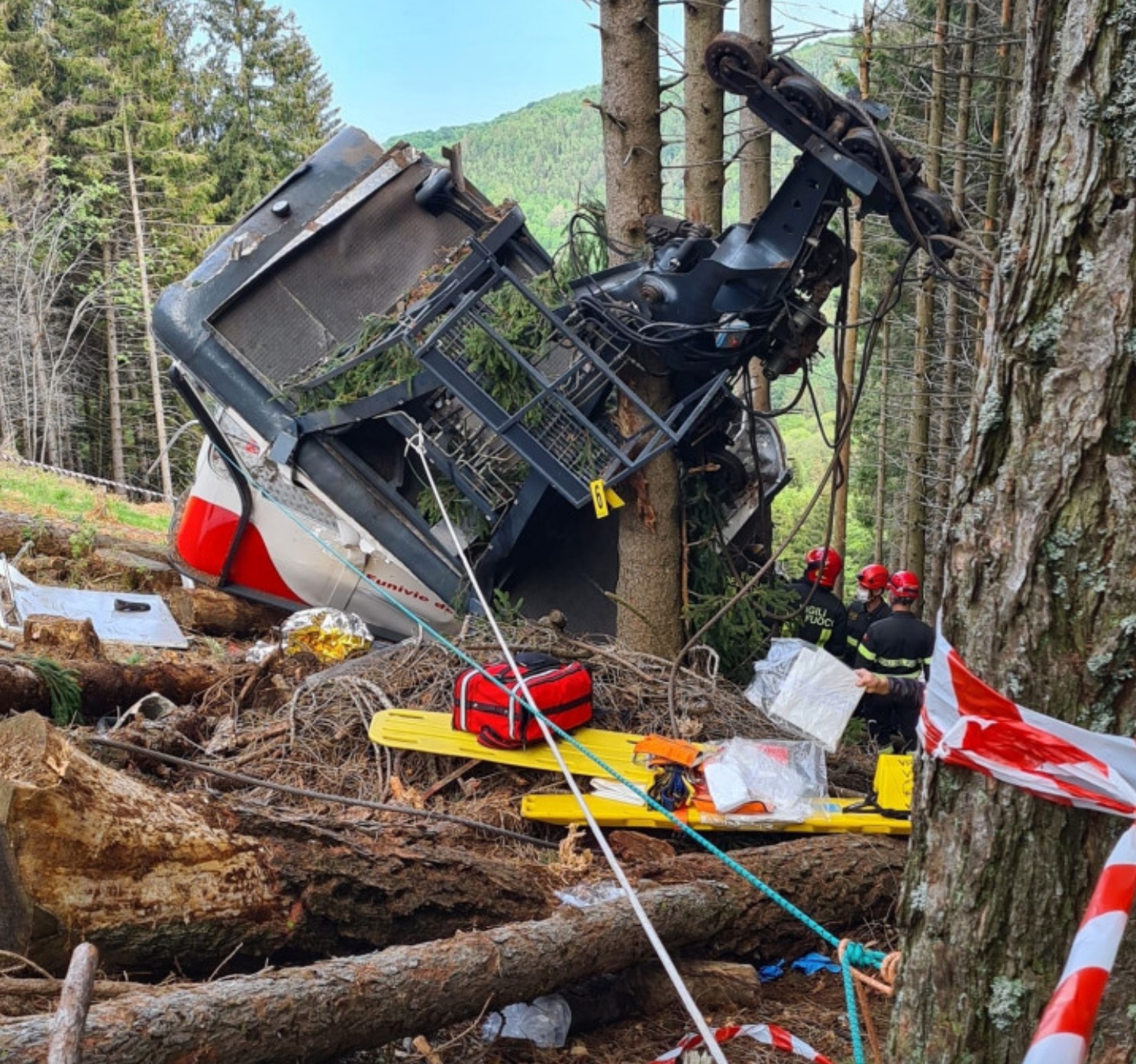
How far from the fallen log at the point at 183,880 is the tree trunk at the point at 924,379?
1015 cm

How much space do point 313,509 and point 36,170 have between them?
23298 mm

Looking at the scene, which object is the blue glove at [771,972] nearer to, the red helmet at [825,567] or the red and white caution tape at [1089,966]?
the red and white caution tape at [1089,966]

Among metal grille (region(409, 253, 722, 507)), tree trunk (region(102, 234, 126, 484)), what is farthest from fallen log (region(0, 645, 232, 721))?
tree trunk (region(102, 234, 126, 484))

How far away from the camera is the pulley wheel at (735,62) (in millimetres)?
4766

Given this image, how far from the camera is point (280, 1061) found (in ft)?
7.98

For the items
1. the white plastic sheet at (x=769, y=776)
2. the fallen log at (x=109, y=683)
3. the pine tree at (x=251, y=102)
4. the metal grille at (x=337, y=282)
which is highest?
the pine tree at (x=251, y=102)

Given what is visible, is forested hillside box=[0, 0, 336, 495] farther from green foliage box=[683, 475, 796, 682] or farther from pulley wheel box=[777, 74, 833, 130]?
pulley wheel box=[777, 74, 833, 130]

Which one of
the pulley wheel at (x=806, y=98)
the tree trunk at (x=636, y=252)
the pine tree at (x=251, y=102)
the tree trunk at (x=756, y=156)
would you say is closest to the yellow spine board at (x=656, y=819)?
the tree trunk at (x=636, y=252)

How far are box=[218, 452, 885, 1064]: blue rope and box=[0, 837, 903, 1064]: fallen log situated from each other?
0.65 feet

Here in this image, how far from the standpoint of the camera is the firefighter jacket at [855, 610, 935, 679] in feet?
20.5

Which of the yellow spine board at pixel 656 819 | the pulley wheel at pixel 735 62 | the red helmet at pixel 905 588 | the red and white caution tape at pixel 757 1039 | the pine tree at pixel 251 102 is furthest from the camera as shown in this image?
the pine tree at pixel 251 102

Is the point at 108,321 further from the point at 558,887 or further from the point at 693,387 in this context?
the point at 558,887

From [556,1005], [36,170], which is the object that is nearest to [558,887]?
[556,1005]

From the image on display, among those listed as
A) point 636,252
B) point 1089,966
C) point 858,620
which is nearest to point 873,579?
point 858,620
